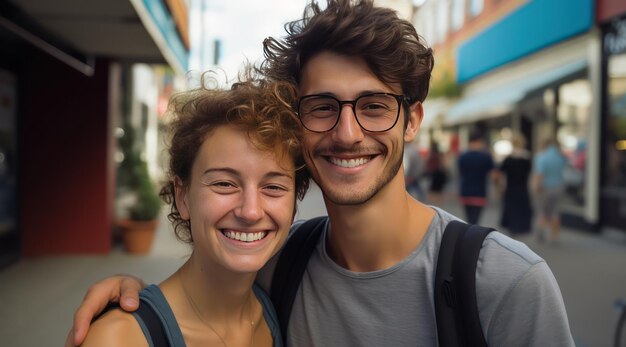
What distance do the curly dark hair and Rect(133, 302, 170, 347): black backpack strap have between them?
892 mm

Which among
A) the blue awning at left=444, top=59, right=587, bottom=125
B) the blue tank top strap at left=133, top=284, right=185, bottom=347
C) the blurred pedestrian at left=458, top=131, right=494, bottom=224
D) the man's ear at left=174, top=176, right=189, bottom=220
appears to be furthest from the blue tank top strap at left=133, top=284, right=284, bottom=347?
the blue awning at left=444, top=59, right=587, bottom=125

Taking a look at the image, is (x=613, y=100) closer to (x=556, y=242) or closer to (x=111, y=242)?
(x=556, y=242)

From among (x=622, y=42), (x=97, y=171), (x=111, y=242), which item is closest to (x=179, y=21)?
(x=97, y=171)

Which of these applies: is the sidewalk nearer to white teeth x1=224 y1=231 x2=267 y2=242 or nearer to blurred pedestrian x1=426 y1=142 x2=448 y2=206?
blurred pedestrian x1=426 y1=142 x2=448 y2=206

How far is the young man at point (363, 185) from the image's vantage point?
1823 mm

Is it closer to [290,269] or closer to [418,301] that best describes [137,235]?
[290,269]

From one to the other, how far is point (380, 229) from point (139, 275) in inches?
220

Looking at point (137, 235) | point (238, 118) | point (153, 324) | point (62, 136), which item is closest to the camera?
point (153, 324)

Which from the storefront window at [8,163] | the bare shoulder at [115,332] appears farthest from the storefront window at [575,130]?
the bare shoulder at [115,332]

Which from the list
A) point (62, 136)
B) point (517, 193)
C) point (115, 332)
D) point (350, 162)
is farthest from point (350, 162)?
point (517, 193)

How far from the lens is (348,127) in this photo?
186cm

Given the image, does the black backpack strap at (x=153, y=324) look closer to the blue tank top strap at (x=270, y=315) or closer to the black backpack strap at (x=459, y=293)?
the blue tank top strap at (x=270, y=315)

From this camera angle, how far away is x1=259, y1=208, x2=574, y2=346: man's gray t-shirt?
162 cm

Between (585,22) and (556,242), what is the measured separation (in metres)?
4.78
